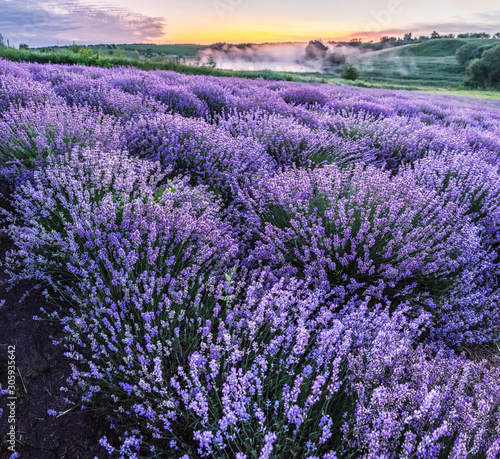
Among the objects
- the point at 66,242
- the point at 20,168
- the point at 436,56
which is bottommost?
the point at 66,242

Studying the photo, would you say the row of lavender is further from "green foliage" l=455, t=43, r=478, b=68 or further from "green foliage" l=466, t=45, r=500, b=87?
"green foliage" l=455, t=43, r=478, b=68

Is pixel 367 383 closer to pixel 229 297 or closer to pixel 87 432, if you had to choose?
pixel 229 297

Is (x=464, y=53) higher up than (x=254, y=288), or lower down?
higher up

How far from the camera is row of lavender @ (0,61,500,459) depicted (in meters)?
1.39

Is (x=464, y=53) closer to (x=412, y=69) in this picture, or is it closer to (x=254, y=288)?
(x=412, y=69)

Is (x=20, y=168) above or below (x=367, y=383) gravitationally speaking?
above

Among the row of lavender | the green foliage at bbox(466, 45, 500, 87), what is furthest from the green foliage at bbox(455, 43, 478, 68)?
the row of lavender

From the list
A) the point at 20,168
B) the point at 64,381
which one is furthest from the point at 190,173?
the point at 64,381

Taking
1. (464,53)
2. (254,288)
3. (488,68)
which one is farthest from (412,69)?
(254,288)

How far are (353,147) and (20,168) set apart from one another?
12.2 feet

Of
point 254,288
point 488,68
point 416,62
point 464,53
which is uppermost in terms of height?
point 464,53

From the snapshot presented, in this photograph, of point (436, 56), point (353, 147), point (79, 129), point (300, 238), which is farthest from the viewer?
point (436, 56)

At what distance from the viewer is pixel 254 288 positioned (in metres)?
1.80

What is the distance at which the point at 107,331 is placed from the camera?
181 cm
